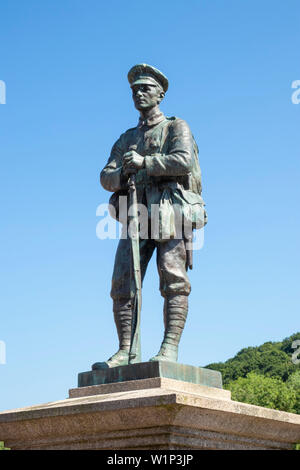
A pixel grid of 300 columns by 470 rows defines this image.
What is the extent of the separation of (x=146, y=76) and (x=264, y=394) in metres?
36.6

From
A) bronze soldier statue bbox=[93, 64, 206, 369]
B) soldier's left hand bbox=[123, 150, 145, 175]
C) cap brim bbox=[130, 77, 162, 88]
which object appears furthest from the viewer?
cap brim bbox=[130, 77, 162, 88]

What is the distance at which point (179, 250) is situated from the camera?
25.7 feet

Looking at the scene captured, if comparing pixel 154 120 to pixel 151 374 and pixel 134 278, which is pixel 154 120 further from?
pixel 151 374

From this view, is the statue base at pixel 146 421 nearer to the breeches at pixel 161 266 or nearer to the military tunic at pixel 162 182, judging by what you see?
the breeches at pixel 161 266

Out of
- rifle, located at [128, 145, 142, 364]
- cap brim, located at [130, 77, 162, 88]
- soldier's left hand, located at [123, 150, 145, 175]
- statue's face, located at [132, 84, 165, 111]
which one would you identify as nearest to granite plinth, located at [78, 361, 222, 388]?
rifle, located at [128, 145, 142, 364]

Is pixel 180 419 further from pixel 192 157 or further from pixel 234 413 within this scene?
pixel 192 157

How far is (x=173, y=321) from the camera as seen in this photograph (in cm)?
759

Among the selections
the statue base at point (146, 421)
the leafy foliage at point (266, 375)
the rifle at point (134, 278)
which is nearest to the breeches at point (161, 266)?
the rifle at point (134, 278)

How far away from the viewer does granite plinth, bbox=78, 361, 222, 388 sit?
22.8 ft

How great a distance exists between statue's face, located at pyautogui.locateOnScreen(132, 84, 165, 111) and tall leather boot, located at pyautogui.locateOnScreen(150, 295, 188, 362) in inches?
93.7

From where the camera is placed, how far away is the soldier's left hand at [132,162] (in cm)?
793

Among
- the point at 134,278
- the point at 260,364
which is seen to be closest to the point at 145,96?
the point at 134,278

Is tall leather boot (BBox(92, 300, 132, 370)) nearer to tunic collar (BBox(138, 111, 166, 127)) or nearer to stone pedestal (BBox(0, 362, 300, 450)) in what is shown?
stone pedestal (BBox(0, 362, 300, 450))

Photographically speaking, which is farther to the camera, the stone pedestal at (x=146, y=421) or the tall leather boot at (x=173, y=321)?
the tall leather boot at (x=173, y=321)
